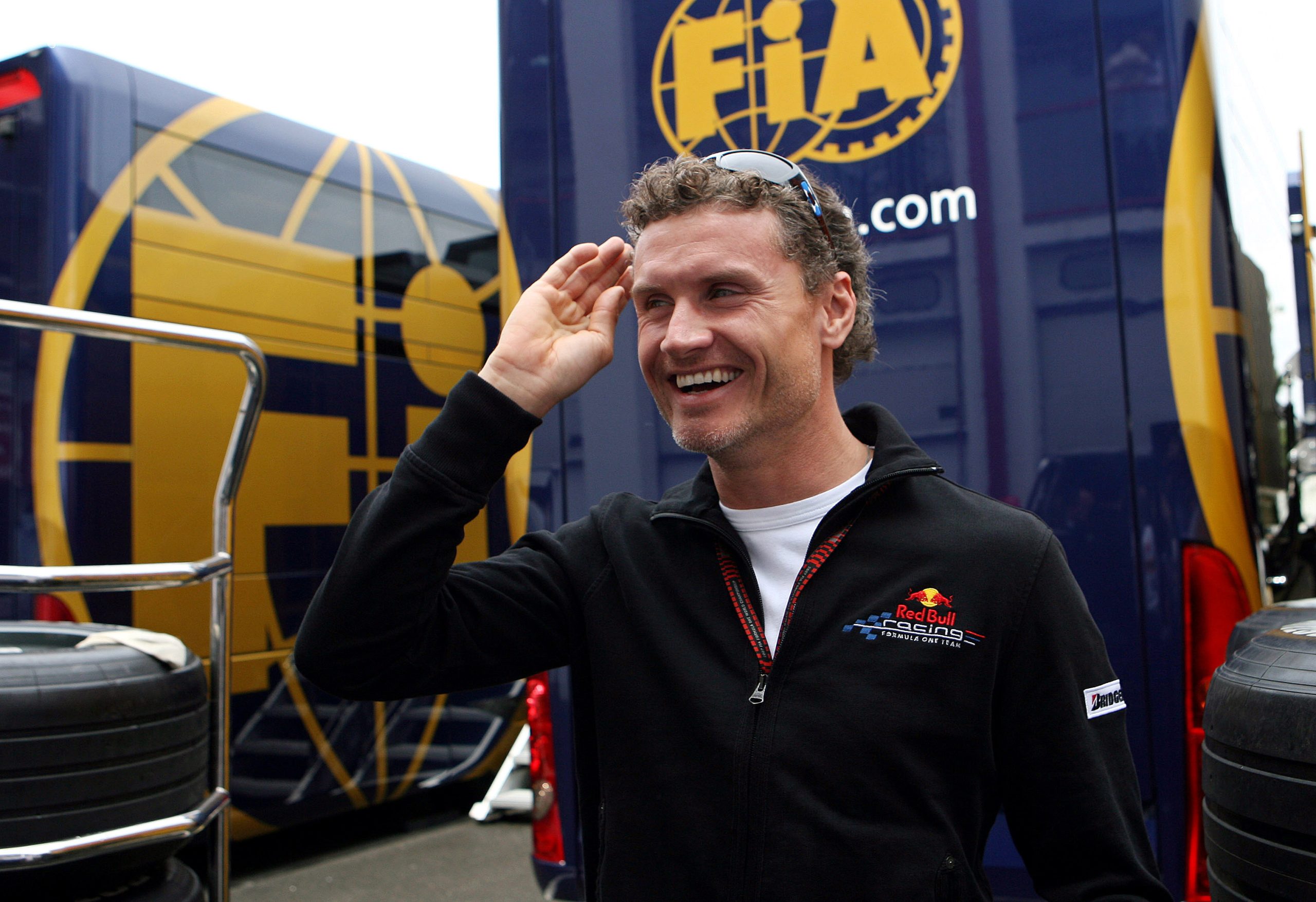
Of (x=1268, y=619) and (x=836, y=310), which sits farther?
(x=1268, y=619)

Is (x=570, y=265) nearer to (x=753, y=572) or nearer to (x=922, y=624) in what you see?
(x=753, y=572)

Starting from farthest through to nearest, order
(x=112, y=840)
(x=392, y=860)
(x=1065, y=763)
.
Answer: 1. (x=392, y=860)
2. (x=112, y=840)
3. (x=1065, y=763)

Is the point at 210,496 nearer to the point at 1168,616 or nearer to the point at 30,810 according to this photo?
the point at 30,810

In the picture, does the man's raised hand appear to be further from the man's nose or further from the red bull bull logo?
the red bull bull logo

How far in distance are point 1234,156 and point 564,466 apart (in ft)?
6.00

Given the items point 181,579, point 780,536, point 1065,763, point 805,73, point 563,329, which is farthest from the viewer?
point 805,73

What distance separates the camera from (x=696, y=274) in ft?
5.38

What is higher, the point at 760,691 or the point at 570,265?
the point at 570,265

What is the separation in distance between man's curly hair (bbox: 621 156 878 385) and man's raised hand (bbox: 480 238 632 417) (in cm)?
9

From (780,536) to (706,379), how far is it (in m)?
0.26

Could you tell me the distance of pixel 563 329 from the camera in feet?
5.74

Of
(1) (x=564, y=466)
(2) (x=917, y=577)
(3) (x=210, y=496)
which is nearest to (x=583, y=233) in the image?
(1) (x=564, y=466)

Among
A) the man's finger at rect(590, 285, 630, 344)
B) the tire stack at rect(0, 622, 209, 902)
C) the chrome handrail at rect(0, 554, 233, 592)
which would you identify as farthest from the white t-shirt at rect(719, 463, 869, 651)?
the tire stack at rect(0, 622, 209, 902)

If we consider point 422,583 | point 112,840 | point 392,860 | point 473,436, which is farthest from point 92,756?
point 392,860
